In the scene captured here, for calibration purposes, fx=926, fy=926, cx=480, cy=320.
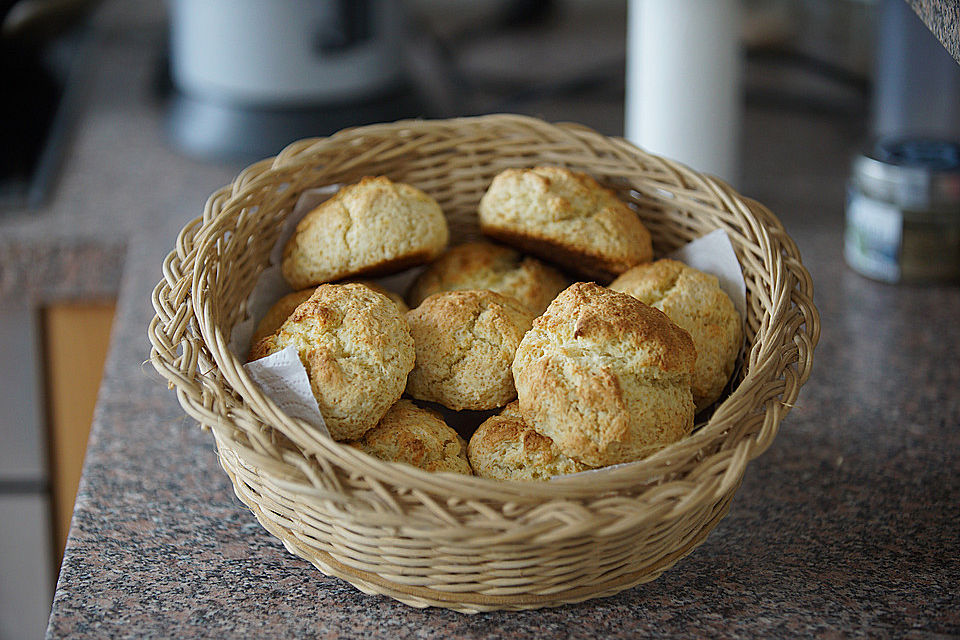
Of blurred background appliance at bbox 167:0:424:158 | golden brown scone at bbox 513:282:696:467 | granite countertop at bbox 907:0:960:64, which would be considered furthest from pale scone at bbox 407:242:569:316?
blurred background appliance at bbox 167:0:424:158

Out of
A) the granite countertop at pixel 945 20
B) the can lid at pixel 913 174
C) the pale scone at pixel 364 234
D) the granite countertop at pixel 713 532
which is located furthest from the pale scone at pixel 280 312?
the can lid at pixel 913 174

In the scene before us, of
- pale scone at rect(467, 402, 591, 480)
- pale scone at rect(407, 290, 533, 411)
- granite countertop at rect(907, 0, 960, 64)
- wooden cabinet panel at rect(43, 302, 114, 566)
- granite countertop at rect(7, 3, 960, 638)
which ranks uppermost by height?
granite countertop at rect(907, 0, 960, 64)

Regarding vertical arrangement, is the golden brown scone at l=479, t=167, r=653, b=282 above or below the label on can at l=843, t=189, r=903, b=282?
above

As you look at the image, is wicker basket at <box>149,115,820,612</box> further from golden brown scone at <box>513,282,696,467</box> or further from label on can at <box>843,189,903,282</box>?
label on can at <box>843,189,903,282</box>

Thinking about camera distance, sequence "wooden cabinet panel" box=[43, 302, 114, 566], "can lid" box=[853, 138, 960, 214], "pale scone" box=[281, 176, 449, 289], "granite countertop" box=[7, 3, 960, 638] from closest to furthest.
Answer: "granite countertop" box=[7, 3, 960, 638] < "pale scone" box=[281, 176, 449, 289] < "can lid" box=[853, 138, 960, 214] < "wooden cabinet panel" box=[43, 302, 114, 566]

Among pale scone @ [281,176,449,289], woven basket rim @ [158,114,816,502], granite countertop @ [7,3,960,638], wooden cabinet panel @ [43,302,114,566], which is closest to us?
woven basket rim @ [158,114,816,502]

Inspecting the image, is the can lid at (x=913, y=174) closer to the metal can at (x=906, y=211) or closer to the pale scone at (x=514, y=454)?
the metal can at (x=906, y=211)

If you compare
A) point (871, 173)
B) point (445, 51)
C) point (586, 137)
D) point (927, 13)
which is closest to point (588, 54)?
point (445, 51)
